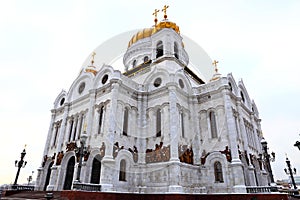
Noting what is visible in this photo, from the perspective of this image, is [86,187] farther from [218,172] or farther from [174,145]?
[218,172]

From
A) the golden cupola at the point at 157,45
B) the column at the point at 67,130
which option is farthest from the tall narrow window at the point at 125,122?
the golden cupola at the point at 157,45

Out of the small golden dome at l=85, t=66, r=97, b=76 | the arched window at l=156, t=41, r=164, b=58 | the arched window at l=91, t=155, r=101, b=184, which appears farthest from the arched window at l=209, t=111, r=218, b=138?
the small golden dome at l=85, t=66, r=97, b=76

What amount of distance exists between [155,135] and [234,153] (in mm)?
6033

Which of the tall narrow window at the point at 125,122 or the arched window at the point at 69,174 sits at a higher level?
the tall narrow window at the point at 125,122

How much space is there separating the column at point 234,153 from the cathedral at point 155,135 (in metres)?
0.06

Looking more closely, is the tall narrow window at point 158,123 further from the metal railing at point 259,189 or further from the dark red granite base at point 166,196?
the metal railing at point 259,189

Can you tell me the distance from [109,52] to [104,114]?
→ 5193mm

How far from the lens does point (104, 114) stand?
1686cm

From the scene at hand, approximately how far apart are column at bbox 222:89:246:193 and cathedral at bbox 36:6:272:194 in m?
0.06

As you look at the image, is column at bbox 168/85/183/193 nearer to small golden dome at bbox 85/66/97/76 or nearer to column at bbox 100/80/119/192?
column at bbox 100/80/119/192

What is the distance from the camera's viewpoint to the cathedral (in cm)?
1516

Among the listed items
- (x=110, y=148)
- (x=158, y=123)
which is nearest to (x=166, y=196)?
(x=110, y=148)

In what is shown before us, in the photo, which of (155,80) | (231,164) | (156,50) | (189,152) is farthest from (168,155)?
(156,50)

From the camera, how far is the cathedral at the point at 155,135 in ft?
49.8
